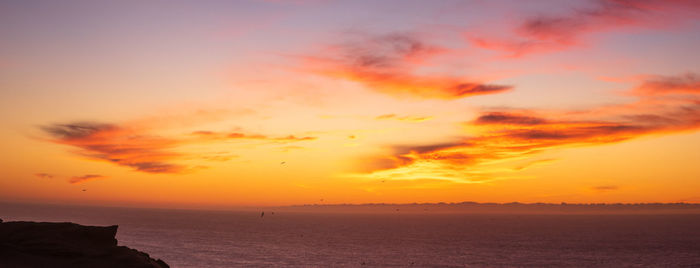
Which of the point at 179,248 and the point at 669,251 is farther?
the point at 669,251

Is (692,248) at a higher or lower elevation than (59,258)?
lower

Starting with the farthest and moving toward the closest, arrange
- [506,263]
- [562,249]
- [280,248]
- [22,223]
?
[562,249] → [280,248] → [506,263] → [22,223]

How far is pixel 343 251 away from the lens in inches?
6196

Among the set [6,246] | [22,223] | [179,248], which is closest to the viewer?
[6,246]

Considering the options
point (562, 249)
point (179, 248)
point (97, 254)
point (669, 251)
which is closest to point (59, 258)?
point (97, 254)

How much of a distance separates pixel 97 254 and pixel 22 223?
199 inches

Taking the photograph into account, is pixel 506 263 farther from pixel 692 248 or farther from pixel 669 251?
pixel 692 248

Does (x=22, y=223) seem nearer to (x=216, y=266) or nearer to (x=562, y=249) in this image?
(x=216, y=266)

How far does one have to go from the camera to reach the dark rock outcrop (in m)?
26.8

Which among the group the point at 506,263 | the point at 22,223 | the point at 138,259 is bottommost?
the point at 506,263

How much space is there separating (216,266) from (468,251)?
275 ft

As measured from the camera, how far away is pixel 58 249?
27.5 meters

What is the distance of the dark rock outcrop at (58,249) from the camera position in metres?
26.8

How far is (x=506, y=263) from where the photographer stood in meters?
133
